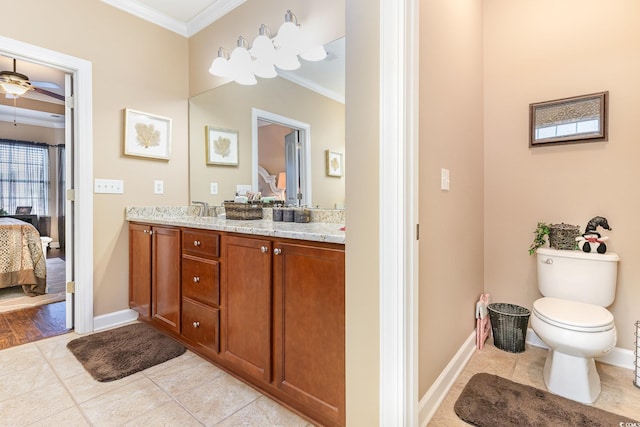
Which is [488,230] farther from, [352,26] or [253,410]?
[253,410]

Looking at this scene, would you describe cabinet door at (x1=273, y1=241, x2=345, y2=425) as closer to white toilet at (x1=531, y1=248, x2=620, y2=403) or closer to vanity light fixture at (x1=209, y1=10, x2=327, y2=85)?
white toilet at (x1=531, y1=248, x2=620, y2=403)

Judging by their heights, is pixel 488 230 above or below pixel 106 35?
below

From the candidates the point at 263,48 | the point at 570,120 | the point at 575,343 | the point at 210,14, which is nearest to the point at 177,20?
the point at 210,14

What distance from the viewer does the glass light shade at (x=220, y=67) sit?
8.46 ft

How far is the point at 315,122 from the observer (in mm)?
2082

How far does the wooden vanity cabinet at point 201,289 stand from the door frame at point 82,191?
0.95 metres

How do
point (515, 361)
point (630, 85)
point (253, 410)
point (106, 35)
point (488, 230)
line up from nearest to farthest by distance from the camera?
point (253, 410) → point (630, 85) → point (515, 361) → point (488, 230) → point (106, 35)

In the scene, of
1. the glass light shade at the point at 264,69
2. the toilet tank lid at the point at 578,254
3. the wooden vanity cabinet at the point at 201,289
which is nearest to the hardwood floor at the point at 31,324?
the wooden vanity cabinet at the point at 201,289

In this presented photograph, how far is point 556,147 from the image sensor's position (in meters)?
1.99

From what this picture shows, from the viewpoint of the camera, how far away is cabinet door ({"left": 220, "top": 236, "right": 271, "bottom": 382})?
1490 millimetres

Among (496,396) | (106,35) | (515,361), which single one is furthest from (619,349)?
(106,35)

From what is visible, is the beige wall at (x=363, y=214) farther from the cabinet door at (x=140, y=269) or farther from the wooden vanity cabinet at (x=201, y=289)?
the cabinet door at (x=140, y=269)

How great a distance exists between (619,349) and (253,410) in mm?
2103

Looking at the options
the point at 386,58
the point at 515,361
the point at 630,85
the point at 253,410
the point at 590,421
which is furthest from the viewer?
the point at 515,361
